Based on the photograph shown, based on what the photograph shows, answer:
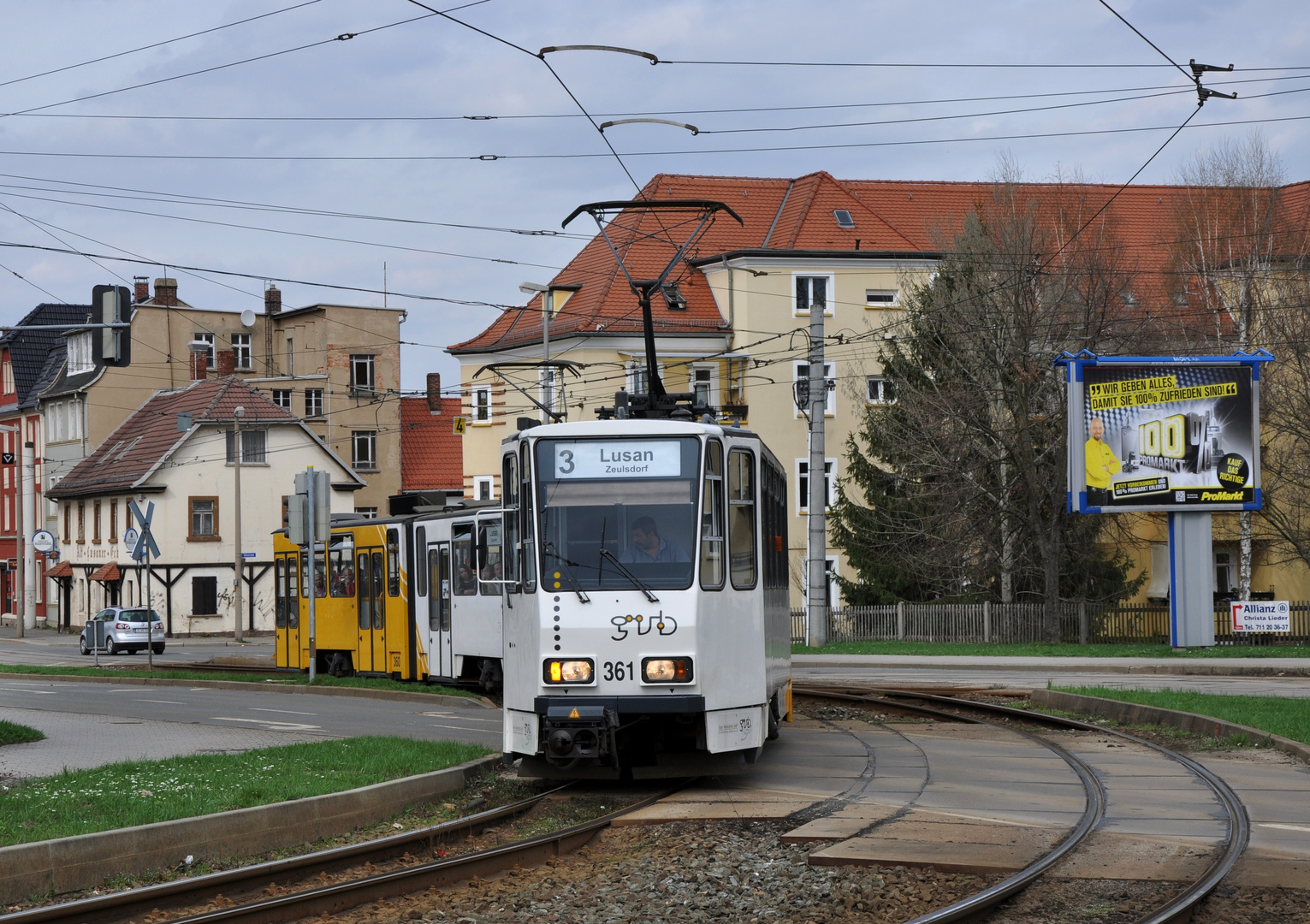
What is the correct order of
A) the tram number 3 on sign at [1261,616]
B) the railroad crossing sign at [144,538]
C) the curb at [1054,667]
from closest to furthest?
the curb at [1054,667] < the railroad crossing sign at [144,538] < the tram number 3 on sign at [1261,616]

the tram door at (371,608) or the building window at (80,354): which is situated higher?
the building window at (80,354)

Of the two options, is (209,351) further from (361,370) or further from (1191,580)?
(1191,580)

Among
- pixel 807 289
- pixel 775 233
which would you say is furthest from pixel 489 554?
pixel 775 233

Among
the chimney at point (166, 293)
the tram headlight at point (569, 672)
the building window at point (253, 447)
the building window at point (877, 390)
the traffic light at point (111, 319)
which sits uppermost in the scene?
the chimney at point (166, 293)

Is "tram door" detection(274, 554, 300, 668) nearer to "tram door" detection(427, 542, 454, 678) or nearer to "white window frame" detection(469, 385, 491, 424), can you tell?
"tram door" detection(427, 542, 454, 678)

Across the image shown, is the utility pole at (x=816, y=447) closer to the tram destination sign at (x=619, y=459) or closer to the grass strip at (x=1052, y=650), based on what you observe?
the grass strip at (x=1052, y=650)

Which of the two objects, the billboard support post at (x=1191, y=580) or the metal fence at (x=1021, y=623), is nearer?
the billboard support post at (x=1191, y=580)

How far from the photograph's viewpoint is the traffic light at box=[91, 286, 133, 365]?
18859 millimetres

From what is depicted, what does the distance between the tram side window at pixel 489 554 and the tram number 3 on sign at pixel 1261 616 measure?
19523 mm

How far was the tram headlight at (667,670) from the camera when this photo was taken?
1192 centimetres

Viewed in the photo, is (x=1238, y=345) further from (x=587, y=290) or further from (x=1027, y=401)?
(x=587, y=290)

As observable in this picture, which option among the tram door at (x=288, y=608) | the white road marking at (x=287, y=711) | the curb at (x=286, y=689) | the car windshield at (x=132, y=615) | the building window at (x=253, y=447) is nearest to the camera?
the white road marking at (x=287, y=711)

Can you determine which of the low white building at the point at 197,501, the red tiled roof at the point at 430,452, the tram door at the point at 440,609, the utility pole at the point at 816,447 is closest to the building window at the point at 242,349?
the red tiled roof at the point at 430,452

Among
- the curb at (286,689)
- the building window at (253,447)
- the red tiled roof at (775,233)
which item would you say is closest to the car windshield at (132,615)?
the building window at (253,447)
